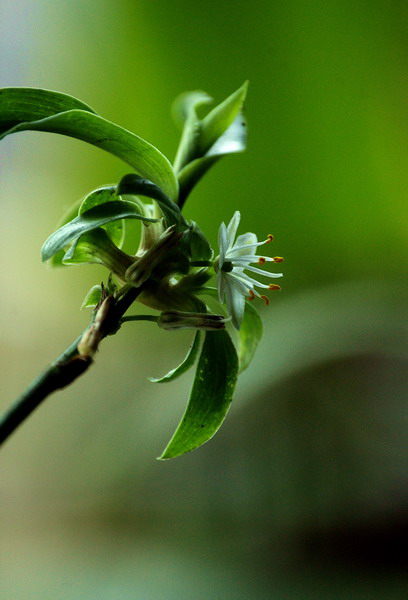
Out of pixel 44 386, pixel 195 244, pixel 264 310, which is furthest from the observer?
pixel 264 310

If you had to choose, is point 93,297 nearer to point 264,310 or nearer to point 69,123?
point 69,123

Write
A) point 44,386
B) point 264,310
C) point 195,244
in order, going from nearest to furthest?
point 44,386, point 195,244, point 264,310

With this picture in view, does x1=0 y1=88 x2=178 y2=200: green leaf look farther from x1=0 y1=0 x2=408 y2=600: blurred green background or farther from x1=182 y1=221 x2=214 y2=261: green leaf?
x1=0 y1=0 x2=408 y2=600: blurred green background

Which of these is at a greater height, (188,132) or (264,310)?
(264,310)

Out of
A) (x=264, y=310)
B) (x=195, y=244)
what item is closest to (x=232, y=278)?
(x=195, y=244)

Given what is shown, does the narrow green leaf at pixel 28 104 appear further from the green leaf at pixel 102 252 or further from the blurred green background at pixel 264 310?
the blurred green background at pixel 264 310

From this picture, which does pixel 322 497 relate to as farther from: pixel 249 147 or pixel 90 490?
pixel 249 147

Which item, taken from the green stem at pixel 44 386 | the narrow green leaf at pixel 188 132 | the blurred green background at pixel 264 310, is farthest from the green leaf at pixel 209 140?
the blurred green background at pixel 264 310
